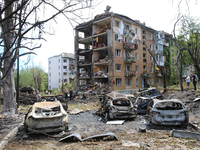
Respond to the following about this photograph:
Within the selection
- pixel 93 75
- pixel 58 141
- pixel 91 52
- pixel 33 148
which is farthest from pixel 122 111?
pixel 91 52

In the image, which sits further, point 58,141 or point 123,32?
point 123,32

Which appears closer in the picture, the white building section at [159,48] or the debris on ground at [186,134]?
the debris on ground at [186,134]

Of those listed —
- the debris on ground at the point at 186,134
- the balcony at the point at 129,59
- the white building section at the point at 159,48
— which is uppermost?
the white building section at the point at 159,48

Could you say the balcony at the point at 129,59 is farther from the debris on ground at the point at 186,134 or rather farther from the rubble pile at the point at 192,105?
the debris on ground at the point at 186,134

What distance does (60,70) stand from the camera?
60188mm

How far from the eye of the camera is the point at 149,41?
39.6 meters

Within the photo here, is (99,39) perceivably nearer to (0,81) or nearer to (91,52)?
(91,52)

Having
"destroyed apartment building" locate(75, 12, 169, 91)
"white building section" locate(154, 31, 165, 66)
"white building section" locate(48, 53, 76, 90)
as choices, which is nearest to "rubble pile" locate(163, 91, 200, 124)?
"destroyed apartment building" locate(75, 12, 169, 91)

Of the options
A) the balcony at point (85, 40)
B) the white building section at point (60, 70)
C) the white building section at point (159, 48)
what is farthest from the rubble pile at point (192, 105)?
the white building section at point (60, 70)

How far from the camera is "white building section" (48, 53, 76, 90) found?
59.7 m

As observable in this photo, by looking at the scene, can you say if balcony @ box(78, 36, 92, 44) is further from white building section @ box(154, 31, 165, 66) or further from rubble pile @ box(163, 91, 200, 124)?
rubble pile @ box(163, 91, 200, 124)

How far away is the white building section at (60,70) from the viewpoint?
59.7 m

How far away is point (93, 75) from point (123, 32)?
33.8 feet

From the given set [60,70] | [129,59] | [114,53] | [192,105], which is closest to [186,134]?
[192,105]
